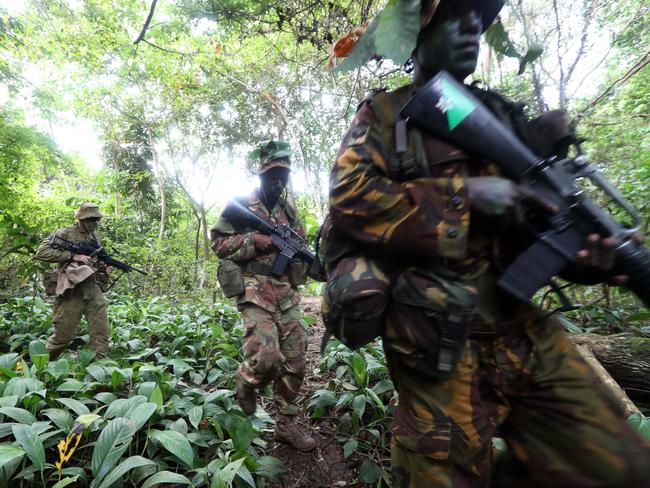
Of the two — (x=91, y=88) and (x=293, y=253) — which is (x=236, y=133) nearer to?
(x=91, y=88)

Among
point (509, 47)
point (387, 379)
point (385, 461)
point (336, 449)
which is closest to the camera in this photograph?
point (509, 47)

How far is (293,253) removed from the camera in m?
3.63

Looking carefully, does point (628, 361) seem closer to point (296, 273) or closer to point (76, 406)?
point (296, 273)

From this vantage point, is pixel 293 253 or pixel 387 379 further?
pixel 293 253

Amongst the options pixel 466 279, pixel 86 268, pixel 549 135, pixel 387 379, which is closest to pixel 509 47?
pixel 549 135

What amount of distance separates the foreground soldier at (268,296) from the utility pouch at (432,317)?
1859mm

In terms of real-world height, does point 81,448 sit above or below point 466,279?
below

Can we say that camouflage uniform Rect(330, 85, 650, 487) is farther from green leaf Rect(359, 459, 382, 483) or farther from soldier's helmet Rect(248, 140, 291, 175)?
soldier's helmet Rect(248, 140, 291, 175)

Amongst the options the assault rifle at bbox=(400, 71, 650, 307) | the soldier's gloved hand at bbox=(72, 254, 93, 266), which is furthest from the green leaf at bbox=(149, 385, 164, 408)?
the soldier's gloved hand at bbox=(72, 254, 93, 266)

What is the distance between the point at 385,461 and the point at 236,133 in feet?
46.9

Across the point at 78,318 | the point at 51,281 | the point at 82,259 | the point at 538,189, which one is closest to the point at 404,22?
the point at 538,189

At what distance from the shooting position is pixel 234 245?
3561mm

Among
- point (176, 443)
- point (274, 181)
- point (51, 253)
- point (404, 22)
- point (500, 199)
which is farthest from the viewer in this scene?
point (51, 253)

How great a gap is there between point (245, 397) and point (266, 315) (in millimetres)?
702
